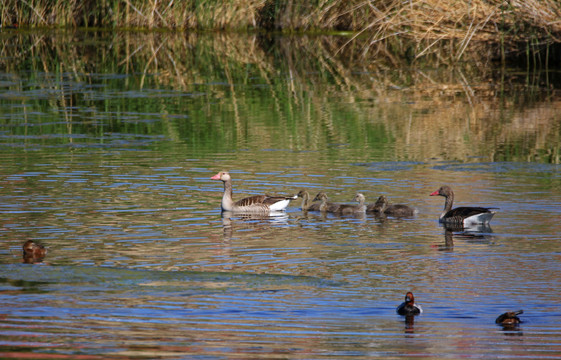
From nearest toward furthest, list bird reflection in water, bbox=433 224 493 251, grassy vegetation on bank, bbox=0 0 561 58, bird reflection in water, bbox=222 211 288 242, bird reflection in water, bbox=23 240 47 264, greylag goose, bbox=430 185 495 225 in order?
bird reflection in water, bbox=23 240 47 264, bird reflection in water, bbox=433 224 493 251, greylag goose, bbox=430 185 495 225, bird reflection in water, bbox=222 211 288 242, grassy vegetation on bank, bbox=0 0 561 58

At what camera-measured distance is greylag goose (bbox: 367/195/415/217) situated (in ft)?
47.7

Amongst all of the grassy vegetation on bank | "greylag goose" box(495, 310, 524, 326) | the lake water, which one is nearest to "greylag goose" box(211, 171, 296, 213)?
the lake water

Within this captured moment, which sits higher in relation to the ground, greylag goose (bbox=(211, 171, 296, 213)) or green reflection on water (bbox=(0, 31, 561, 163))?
green reflection on water (bbox=(0, 31, 561, 163))

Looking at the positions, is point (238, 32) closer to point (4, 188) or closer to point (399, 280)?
point (4, 188)

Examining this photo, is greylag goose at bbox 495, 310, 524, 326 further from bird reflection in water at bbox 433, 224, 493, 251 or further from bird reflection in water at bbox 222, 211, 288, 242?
bird reflection in water at bbox 222, 211, 288, 242

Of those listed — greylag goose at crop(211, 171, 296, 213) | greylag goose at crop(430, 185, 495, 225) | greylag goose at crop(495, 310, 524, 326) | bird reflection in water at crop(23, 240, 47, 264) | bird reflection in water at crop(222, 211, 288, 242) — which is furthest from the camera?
greylag goose at crop(211, 171, 296, 213)

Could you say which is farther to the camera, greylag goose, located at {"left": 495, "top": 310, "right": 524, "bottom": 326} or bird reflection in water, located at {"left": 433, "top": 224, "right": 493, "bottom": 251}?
bird reflection in water, located at {"left": 433, "top": 224, "right": 493, "bottom": 251}

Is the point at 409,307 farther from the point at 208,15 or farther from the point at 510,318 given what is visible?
the point at 208,15

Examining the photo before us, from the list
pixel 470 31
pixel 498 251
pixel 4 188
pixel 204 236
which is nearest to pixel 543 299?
pixel 498 251

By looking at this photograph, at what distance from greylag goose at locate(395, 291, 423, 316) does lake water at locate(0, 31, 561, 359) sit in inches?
3.6

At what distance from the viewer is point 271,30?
43.6 m

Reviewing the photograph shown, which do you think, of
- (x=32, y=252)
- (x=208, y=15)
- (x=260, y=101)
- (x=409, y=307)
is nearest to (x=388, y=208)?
(x=32, y=252)

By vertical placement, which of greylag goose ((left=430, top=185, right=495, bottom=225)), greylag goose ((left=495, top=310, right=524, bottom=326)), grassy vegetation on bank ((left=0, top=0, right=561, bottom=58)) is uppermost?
grassy vegetation on bank ((left=0, top=0, right=561, bottom=58))

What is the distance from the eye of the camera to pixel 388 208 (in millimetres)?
14648
